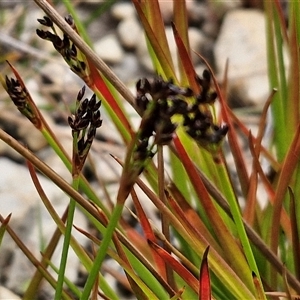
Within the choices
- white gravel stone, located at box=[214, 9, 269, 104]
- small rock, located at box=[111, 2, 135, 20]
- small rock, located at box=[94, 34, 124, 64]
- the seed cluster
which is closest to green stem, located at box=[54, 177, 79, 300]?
the seed cluster

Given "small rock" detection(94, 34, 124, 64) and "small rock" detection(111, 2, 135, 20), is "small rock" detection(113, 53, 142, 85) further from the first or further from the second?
"small rock" detection(111, 2, 135, 20)

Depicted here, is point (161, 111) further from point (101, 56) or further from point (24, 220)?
point (101, 56)

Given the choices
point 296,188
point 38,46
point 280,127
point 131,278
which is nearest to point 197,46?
point 38,46

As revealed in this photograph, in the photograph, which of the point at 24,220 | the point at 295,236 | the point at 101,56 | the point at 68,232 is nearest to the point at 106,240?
the point at 68,232

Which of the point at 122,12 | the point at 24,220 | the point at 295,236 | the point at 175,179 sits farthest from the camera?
the point at 122,12

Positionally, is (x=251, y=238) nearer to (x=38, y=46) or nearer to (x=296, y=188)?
(x=296, y=188)

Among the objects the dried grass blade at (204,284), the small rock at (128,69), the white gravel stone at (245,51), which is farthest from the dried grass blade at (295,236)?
the small rock at (128,69)
